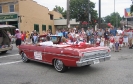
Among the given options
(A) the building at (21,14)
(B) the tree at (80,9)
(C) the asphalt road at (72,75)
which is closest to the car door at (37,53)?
(C) the asphalt road at (72,75)

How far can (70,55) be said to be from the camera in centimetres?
580

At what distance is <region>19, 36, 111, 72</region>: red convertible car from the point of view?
570 cm

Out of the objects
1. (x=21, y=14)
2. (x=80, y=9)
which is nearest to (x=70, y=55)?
(x=21, y=14)

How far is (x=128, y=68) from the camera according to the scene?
21.7 ft

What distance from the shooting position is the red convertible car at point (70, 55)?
570 centimetres

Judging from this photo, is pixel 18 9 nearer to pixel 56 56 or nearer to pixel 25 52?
pixel 25 52

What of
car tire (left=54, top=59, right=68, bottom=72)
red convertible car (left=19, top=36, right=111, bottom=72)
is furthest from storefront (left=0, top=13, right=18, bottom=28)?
car tire (left=54, top=59, right=68, bottom=72)

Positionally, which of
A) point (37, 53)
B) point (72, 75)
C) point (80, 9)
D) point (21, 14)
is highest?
point (80, 9)

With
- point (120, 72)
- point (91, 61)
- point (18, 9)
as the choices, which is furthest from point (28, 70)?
point (18, 9)

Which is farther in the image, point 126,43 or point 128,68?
point 126,43

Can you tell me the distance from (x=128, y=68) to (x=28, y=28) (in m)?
23.6

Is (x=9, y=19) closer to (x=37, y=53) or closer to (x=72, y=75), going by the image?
(x=37, y=53)

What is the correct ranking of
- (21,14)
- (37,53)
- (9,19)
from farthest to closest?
(21,14)
(9,19)
(37,53)

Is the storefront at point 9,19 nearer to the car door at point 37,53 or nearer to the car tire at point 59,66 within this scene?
the car door at point 37,53
